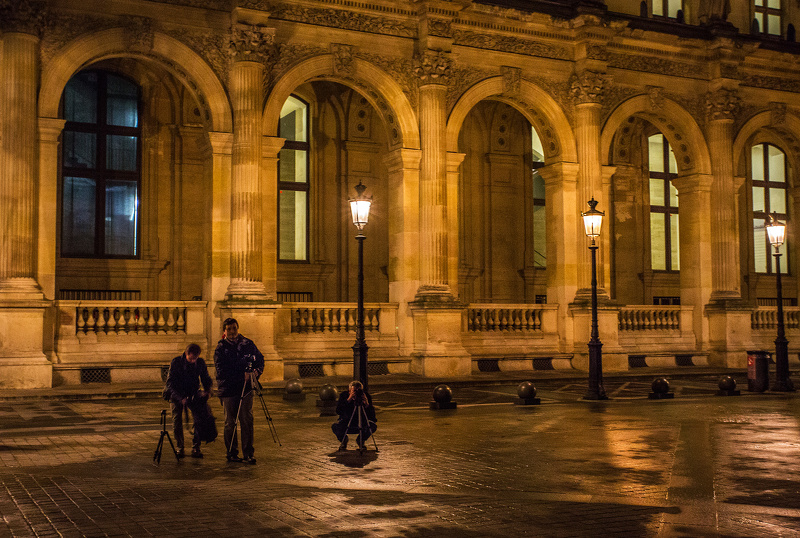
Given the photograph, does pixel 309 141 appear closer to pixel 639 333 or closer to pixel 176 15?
pixel 176 15

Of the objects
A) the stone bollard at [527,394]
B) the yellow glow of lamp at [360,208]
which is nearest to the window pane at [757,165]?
the stone bollard at [527,394]

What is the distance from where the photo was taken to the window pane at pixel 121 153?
25.0 metres

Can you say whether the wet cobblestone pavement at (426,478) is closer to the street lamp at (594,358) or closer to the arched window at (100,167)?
the street lamp at (594,358)

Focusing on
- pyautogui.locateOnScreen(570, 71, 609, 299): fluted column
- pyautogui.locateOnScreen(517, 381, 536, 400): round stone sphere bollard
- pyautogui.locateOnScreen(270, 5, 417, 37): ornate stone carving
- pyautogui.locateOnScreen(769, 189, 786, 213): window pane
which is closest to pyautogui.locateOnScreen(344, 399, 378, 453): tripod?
pyautogui.locateOnScreen(517, 381, 536, 400): round stone sphere bollard

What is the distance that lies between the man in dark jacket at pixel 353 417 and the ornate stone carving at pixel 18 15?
12.7m

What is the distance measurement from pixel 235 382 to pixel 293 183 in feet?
56.9

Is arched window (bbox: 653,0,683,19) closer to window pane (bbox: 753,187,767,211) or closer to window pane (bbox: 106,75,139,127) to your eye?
window pane (bbox: 753,187,767,211)

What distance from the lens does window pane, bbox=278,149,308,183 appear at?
1076 inches

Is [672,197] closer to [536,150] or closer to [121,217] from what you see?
[536,150]

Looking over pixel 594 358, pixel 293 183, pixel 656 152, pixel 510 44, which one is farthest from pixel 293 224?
pixel 656 152

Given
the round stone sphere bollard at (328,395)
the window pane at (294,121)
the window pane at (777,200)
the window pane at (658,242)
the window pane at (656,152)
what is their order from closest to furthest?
the round stone sphere bollard at (328,395)
the window pane at (294,121)
the window pane at (658,242)
the window pane at (656,152)
the window pane at (777,200)

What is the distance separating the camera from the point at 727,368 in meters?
26.9

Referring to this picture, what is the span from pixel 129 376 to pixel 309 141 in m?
10.1

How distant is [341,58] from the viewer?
22969 mm
